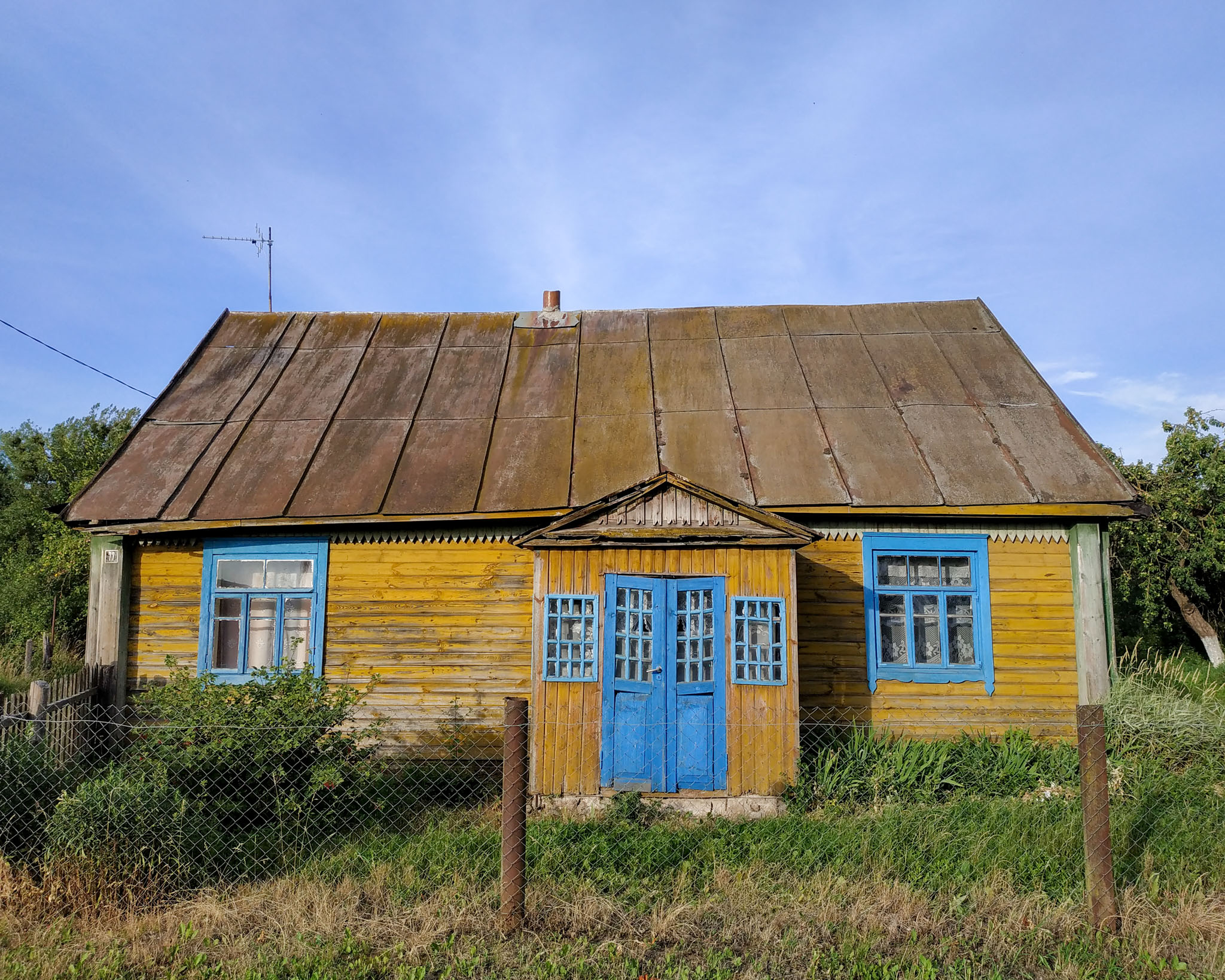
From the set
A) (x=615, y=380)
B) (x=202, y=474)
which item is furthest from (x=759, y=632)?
(x=202, y=474)

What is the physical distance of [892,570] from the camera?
895 centimetres

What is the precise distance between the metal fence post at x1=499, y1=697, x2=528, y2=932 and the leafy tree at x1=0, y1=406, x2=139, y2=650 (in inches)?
514

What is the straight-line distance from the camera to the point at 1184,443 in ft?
60.4

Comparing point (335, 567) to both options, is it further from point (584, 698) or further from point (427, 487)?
point (584, 698)

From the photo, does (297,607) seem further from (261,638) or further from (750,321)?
(750,321)

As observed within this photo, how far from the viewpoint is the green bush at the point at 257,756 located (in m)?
5.73

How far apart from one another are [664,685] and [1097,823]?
3.56 m

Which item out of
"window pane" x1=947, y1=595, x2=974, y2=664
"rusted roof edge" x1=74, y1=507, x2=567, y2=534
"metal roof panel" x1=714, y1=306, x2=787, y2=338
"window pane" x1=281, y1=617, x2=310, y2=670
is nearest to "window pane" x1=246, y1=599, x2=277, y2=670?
"window pane" x1=281, y1=617, x2=310, y2=670

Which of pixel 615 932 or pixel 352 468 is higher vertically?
pixel 352 468

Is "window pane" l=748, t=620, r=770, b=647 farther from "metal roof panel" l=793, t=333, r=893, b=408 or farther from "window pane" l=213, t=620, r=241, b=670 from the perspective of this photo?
"window pane" l=213, t=620, r=241, b=670

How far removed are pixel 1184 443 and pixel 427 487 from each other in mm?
17394

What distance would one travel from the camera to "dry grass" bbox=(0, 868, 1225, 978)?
164 inches

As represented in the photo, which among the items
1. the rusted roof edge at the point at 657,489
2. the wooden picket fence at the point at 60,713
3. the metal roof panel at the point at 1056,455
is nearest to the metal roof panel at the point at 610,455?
the rusted roof edge at the point at 657,489

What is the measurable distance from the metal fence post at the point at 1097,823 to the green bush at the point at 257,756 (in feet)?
15.4
